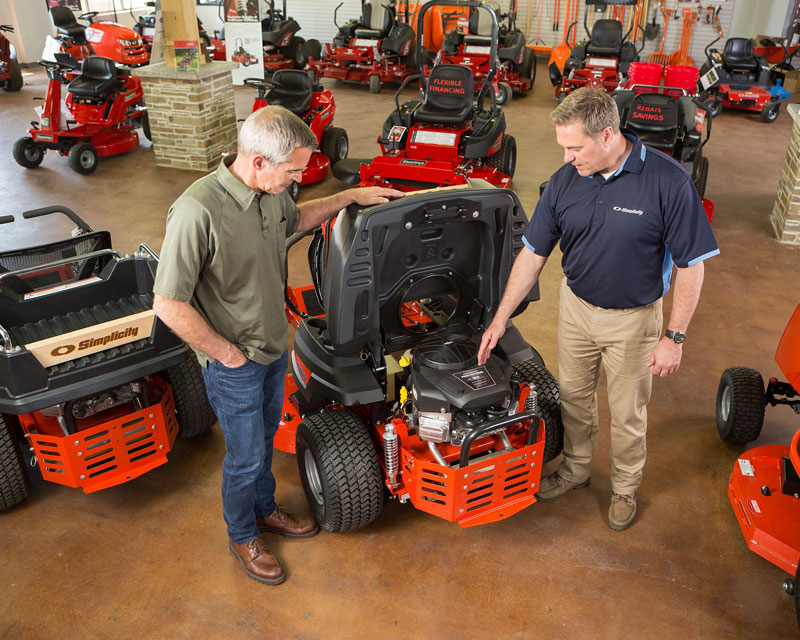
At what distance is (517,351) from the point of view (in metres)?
2.80

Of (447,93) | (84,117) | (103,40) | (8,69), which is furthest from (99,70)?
(8,69)

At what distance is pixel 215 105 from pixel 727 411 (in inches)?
220

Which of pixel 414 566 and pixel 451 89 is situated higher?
pixel 451 89

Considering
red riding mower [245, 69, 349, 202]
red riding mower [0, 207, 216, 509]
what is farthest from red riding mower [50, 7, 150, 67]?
red riding mower [0, 207, 216, 509]

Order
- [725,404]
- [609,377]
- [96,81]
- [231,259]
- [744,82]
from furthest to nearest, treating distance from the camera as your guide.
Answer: [744,82] < [96,81] < [725,404] < [609,377] < [231,259]

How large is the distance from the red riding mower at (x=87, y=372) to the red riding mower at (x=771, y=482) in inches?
87.2

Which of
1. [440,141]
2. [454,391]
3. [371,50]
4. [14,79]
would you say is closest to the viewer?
[454,391]

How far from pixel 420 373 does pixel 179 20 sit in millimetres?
5530

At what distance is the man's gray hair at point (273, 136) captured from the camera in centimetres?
197

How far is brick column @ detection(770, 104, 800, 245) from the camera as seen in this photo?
550 cm

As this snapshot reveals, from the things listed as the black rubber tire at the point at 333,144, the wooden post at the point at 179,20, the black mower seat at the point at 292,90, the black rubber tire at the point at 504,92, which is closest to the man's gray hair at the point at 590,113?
the black mower seat at the point at 292,90

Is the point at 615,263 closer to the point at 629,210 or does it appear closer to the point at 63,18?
the point at 629,210

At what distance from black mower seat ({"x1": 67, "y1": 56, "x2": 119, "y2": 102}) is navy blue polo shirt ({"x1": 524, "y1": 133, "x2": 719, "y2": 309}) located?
19.9ft

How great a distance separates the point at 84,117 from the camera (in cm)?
718
